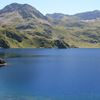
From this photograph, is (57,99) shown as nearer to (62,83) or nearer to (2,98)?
(2,98)

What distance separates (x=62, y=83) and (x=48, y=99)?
29.6 m

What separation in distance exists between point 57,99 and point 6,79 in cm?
4244

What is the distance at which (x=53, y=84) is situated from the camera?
103 meters

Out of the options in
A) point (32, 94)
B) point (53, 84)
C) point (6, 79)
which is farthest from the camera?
point (6, 79)

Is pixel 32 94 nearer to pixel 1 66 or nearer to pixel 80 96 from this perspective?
pixel 80 96

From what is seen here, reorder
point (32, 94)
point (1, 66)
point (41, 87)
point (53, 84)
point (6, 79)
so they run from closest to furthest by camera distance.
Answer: point (32, 94) → point (41, 87) → point (53, 84) → point (6, 79) → point (1, 66)

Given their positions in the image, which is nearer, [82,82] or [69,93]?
[69,93]

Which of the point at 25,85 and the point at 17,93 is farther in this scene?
the point at 25,85

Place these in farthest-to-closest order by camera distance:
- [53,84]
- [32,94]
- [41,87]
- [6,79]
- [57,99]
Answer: [6,79] < [53,84] < [41,87] < [32,94] < [57,99]

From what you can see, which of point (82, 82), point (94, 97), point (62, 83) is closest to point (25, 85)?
point (62, 83)

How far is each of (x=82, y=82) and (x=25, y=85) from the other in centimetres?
2329

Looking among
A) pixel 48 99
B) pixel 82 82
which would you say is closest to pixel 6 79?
pixel 82 82

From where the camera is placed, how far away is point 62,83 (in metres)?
106

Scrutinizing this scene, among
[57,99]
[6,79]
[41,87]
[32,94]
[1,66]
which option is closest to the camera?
[57,99]
